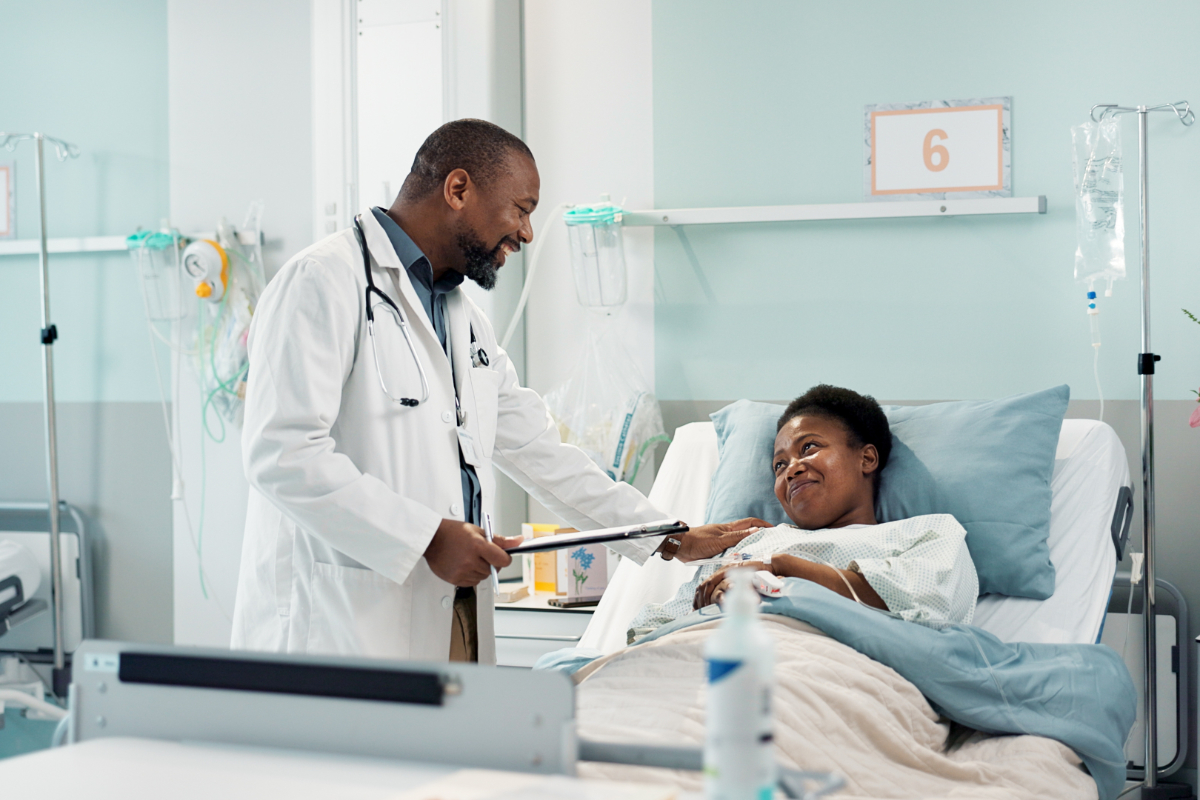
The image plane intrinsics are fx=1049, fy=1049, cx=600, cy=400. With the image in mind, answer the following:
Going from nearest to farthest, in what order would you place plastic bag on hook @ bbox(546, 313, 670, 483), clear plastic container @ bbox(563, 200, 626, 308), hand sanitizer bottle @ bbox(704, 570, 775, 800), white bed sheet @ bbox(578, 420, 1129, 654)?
1. hand sanitizer bottle @ bbox(704, 570, 775, 800)
2. white bed sheet @ bbox(578, 420, 1129, 654)
3. plastic bag on hook @ bbox(546, 313, 670, 483)
4. clear plastic container @ bbox(563, 200, 626, 308)

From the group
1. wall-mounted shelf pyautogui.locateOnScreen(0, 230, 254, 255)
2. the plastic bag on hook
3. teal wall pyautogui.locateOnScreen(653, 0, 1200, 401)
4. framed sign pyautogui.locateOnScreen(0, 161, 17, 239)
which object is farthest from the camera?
framed sign pyautogui.locateOnScreen(0, 161, 17, 239)

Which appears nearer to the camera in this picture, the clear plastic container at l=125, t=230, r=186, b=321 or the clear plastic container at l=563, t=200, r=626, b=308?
the clear plastic container at l=563, t=200, r=626, b=308

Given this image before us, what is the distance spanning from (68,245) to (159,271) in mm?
387

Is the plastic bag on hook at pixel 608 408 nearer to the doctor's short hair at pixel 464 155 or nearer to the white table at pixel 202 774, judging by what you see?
the doctor's short hair at pixel 464 155

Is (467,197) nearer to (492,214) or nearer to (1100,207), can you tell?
(492,214)

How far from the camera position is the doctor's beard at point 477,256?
6.00 feet

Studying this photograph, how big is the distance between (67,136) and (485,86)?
1.59m

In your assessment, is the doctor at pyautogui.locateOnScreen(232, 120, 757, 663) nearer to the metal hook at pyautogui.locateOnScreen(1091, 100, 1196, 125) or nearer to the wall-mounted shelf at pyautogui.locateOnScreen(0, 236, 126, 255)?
the metal hook at pyautogui.locateOnScreen(1091, 100, 1196, 125)

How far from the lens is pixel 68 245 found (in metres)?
3.38

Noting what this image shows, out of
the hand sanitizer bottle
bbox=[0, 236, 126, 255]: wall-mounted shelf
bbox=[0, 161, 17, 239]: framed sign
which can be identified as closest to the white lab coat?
the hand sanitizer bottle

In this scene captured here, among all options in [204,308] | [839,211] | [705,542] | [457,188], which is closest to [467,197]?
[457,188]

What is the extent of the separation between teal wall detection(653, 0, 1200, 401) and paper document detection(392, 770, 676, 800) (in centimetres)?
204

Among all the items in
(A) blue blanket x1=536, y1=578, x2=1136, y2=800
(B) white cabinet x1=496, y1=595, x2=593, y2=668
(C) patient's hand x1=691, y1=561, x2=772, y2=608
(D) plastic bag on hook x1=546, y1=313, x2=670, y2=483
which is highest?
(D) plastic bag on hook x1=546, y1=313, x2=670, y2=483

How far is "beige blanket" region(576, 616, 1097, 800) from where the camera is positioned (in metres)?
1.29
